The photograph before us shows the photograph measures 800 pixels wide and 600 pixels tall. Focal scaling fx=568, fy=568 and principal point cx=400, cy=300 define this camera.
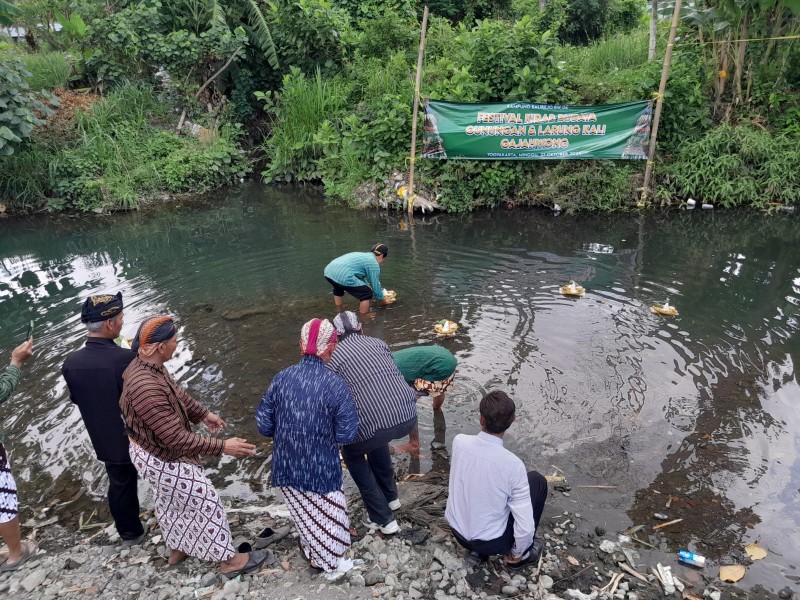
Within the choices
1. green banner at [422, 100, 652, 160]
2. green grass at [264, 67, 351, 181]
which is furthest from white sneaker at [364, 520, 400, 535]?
green grass at [264, 67, 351, 181]

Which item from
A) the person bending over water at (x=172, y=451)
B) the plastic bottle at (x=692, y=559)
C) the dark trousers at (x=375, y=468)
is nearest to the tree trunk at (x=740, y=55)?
the plastic bottle at (x=692, y=559)

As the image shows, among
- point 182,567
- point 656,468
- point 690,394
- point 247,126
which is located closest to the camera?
point 182,567

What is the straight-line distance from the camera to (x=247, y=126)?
1825 cm

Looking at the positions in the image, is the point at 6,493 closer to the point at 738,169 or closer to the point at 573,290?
the point at 573,290

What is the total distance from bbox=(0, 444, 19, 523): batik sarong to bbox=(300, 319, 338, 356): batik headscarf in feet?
7.19

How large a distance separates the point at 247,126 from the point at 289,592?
55.7 ft

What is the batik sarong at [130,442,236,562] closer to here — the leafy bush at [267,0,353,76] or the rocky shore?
the rocky shore

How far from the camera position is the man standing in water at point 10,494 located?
147 inches

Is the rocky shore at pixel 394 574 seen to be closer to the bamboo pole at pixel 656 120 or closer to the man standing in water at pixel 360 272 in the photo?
the man standing in water at pixel 360 272

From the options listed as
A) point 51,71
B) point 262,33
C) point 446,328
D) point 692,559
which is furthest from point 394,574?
point 51,71

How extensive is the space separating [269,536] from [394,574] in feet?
3.25

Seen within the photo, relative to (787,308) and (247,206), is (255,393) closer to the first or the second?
(787,308)

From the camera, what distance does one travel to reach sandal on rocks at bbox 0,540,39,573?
394 centimetres

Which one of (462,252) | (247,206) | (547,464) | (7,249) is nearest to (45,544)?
(547,464)
